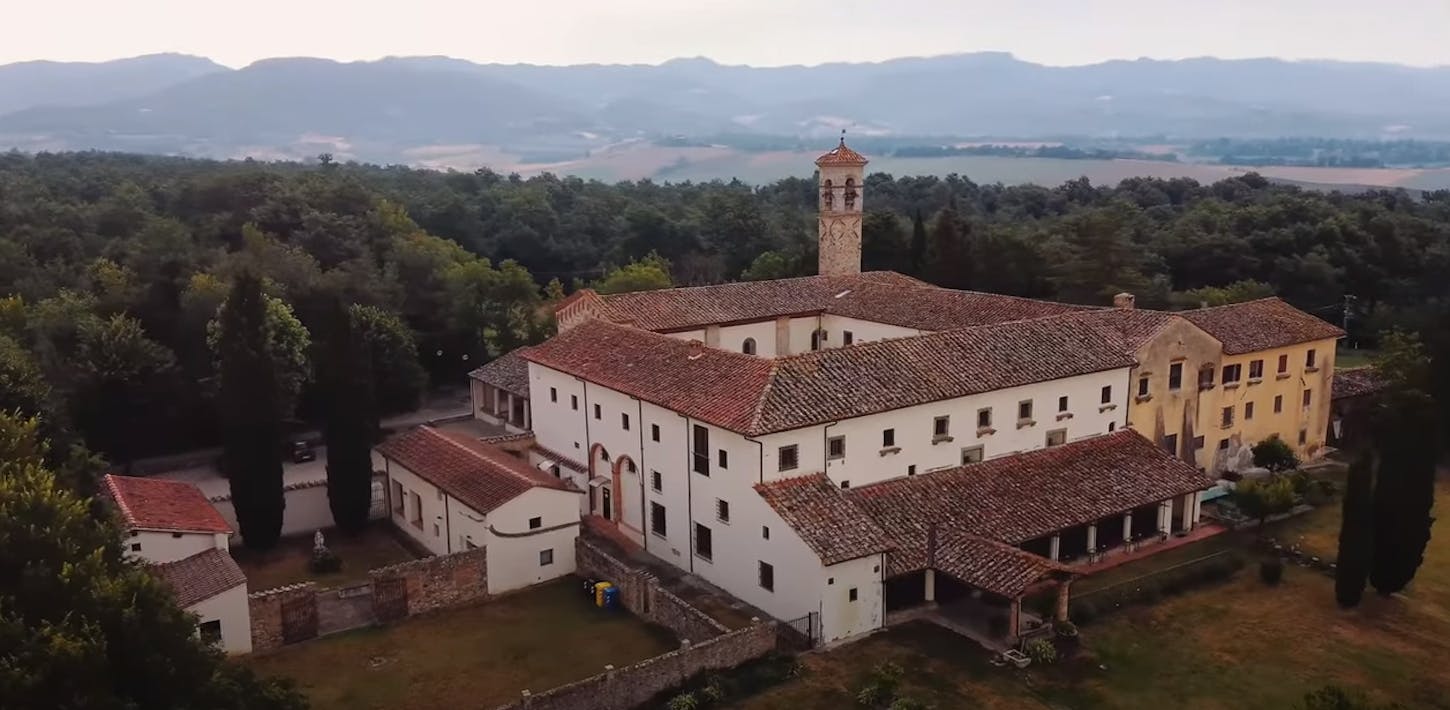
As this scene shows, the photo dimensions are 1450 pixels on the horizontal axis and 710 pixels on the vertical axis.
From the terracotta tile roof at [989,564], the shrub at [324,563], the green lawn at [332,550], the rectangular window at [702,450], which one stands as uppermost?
the rectangular window at [702,450]

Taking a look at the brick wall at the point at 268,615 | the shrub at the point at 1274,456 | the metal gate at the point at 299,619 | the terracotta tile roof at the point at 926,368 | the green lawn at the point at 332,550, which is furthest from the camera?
the shrub at the point at 1274,456

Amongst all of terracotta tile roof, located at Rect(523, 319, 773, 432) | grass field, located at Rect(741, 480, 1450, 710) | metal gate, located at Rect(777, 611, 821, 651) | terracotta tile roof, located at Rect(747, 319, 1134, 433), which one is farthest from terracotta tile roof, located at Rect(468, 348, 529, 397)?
grass field, located at Rect(741, 480, 1450, 710)

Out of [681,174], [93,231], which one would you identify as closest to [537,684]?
[93,231]

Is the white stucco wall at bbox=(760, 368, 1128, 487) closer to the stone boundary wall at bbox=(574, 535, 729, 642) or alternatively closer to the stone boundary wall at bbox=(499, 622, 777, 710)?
the stone boundary wall at bbox=(574, 535, 729, 642)

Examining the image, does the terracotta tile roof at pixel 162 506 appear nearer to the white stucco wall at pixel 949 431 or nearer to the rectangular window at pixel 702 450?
the rectangular window at pixel 702 450

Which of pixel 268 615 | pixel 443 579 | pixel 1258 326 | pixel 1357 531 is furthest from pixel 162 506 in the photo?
pixel 1258 326

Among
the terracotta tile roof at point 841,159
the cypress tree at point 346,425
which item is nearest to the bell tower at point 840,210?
the terracotta tile roof at point 841,159

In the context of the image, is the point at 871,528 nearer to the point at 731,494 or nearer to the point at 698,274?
the point at 731,494

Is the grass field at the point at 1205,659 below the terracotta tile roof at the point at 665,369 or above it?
below
